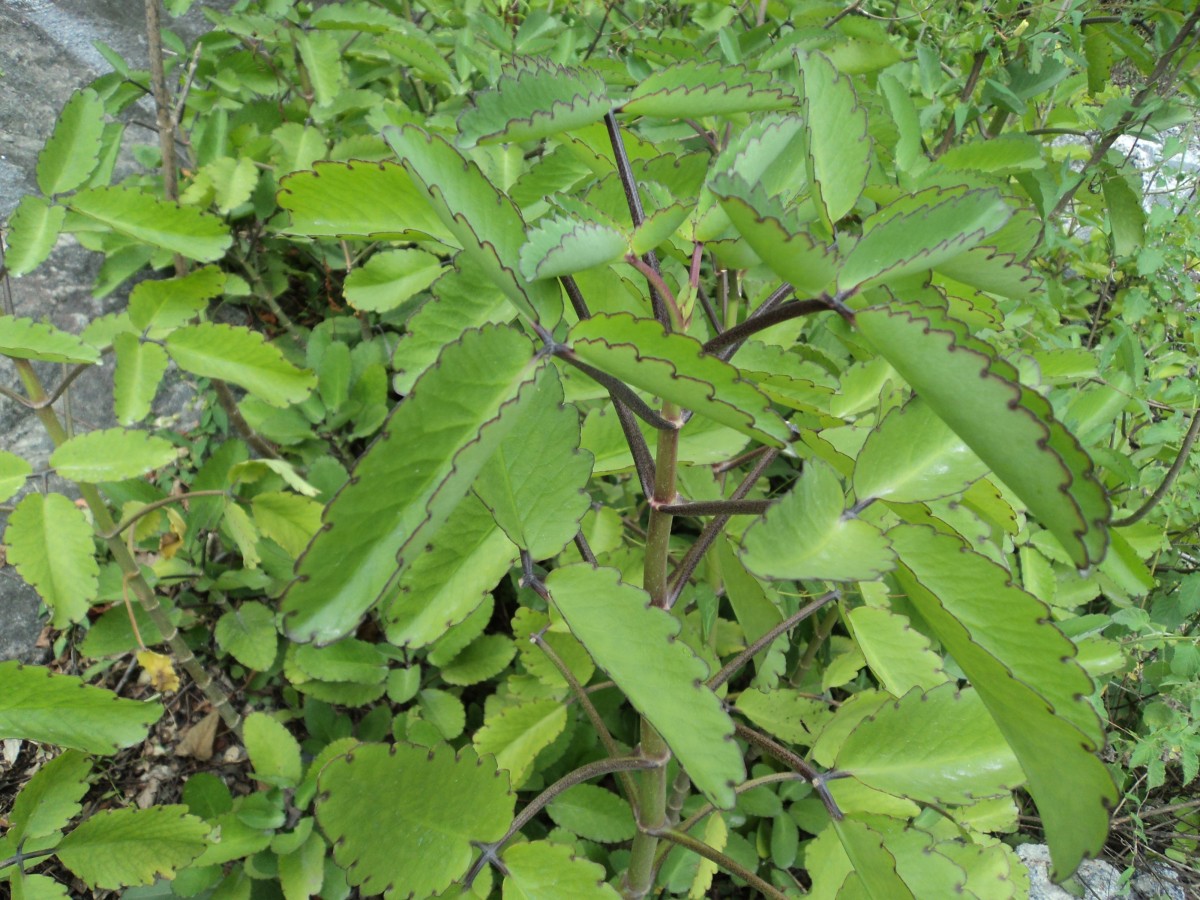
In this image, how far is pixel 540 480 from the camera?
1.97ft

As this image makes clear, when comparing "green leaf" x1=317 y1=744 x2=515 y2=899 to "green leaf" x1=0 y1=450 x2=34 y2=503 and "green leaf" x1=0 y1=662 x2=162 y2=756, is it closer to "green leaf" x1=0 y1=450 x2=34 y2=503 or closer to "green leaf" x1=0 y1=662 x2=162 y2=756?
"green leaf" x1=0 y1=662 x2=162 y2=756

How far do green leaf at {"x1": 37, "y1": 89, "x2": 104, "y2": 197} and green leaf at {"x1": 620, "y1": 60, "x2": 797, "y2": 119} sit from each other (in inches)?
28.4

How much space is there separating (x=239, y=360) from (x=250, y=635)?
0.48 m

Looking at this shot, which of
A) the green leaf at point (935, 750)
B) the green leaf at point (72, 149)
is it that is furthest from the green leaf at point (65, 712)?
the green leaf at point (935, 750)

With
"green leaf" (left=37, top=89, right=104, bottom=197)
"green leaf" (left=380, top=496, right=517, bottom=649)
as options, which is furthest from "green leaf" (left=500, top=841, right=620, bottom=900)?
"green leaf" (left=37, top=89, right=104, bottom=197)

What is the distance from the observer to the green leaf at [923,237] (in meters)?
0.45

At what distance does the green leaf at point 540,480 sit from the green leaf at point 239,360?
0.53 m

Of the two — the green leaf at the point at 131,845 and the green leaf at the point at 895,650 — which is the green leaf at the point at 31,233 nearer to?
the green leaf at the point at 131,845

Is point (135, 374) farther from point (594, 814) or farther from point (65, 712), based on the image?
point (594, 814)

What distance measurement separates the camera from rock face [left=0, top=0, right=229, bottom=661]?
1437mm

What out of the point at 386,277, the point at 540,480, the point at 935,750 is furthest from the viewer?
the point at 386,277

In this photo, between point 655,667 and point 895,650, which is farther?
point 895,650

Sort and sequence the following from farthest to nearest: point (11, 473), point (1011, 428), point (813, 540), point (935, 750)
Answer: point (11, 473), point (935, 750), point (813, 540), point (1011, 428)

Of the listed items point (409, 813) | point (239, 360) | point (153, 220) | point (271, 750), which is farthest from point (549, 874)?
point (153, 220)
